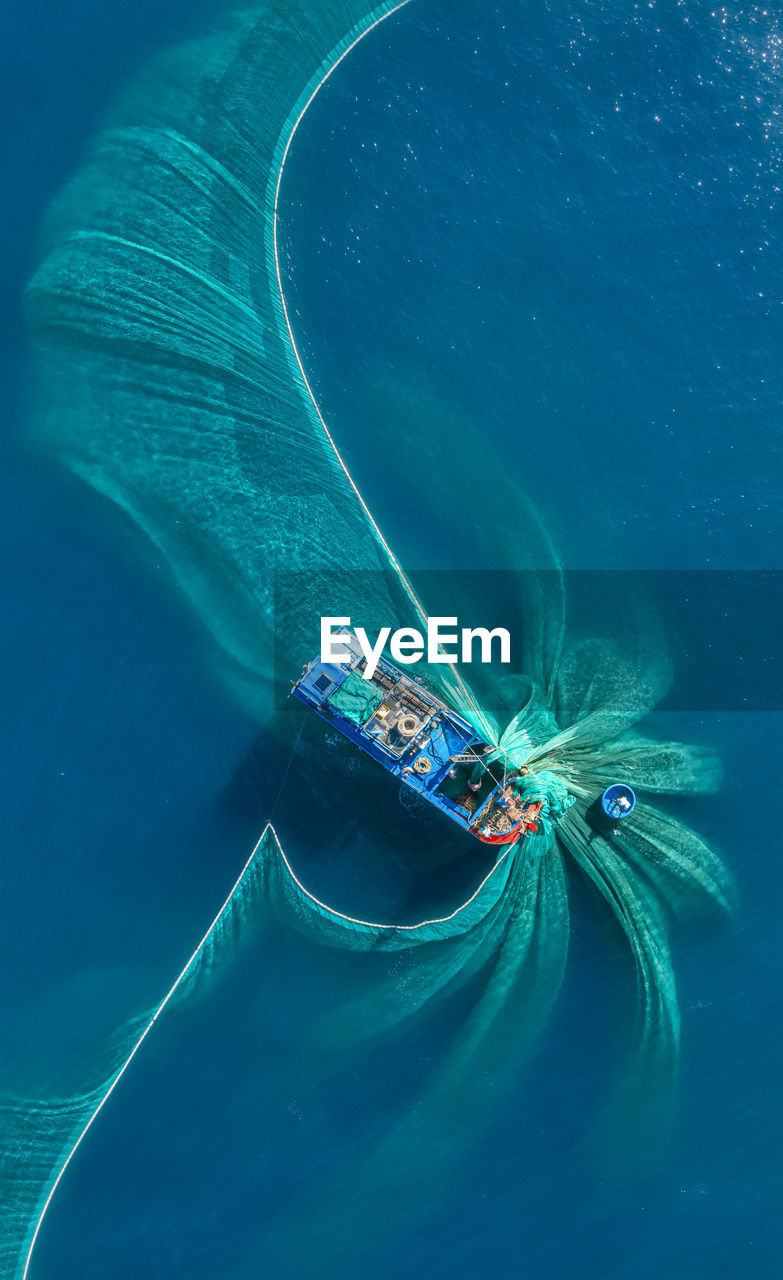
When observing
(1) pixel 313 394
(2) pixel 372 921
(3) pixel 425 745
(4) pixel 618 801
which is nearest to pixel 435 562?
(3) pixel 425 745

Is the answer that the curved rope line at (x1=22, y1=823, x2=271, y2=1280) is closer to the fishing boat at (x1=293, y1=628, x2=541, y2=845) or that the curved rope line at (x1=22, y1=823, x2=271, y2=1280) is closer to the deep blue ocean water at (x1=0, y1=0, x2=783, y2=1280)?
the deep blue ocean water at (x1=0, y1=0, x2=783, y2=1280)

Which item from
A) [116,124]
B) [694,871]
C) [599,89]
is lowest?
[694,871]

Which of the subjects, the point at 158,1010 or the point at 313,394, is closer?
the point at 158,1010

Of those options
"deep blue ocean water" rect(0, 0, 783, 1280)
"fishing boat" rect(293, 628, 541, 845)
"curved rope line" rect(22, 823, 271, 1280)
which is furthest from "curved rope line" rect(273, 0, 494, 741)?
Result: "curved rope line" rect(22, 823, 271, 1280)

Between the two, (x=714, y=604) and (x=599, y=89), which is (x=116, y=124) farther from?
(x=714, y=604)

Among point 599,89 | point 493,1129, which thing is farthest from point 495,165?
point 493,1129

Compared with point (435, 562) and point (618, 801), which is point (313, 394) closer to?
point (435, 562)
